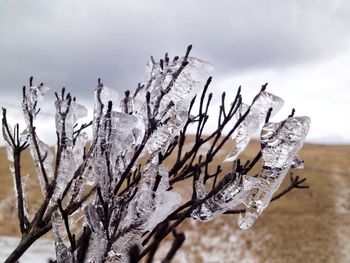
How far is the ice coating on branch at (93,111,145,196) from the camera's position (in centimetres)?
270

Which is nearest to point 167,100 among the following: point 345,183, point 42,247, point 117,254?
point 117,254

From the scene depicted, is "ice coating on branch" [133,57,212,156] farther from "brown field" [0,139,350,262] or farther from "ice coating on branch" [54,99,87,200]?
"brown field" [0,139,350,262]

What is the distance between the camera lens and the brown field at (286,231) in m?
18.4

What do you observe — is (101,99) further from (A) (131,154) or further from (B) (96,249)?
(B) (96,249)

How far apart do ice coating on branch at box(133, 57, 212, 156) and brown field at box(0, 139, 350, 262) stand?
15669 millimetres

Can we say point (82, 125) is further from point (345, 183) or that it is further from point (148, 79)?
point (345, 183)

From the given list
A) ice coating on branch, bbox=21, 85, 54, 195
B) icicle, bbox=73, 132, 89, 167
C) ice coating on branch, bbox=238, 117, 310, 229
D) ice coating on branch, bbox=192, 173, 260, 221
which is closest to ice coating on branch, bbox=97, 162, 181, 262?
ice coating on branch, bbox=192, 173, 260, 221

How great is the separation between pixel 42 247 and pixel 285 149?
11833mm

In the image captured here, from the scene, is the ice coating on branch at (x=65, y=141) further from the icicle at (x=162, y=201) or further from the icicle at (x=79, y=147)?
the icicle at (x=162, y=201)

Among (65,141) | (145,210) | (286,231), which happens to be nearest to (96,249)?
(145,210)

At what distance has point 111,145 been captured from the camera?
107 inches

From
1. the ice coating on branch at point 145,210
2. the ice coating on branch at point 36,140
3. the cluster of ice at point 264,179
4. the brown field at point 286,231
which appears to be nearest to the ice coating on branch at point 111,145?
the ice coating on branch at point 145,210

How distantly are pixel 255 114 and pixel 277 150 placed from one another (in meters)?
0.49

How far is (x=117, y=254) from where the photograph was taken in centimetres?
253
